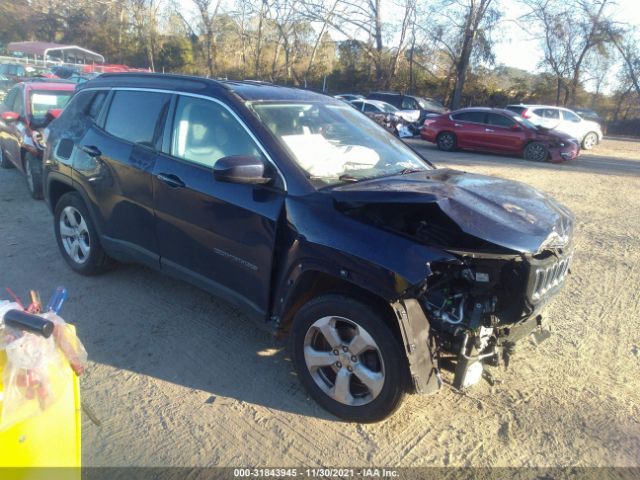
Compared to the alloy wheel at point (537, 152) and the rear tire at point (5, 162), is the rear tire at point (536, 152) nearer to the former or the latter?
the alloy wheel at point (537, 152)

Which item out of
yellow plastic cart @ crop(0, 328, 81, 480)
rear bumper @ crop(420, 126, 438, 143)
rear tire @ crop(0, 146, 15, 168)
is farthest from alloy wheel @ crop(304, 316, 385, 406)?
rear bumper @ crop(420, 126, 438, 143)

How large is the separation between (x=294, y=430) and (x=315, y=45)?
140ft

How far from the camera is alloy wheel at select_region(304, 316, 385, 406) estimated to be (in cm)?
278

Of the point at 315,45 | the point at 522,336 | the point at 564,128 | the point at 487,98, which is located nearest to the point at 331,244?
the point at 522,336

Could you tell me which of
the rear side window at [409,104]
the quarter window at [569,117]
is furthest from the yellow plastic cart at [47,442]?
the rear side window at [409,104]

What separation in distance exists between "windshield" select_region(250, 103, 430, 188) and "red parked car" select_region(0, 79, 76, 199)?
17.5 feet

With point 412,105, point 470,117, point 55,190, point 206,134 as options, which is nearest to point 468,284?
point 206,134

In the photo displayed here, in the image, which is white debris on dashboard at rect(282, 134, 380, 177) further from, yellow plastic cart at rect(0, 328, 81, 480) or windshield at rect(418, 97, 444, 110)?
windshield at rect(418, 97, 444, 110)

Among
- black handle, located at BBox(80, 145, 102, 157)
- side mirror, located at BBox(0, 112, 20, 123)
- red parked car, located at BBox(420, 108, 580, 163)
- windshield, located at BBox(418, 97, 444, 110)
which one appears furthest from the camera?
windshield, located at BBox(418, 97, 444, 110)

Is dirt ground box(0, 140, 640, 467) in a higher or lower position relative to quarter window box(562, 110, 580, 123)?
lower

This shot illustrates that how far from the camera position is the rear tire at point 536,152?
47.3 feet

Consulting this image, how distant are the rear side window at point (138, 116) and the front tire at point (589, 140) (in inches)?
761

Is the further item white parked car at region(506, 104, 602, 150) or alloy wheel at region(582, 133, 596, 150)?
alloy wheel at region(582, 133, 596, 150)

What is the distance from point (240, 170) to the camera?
117 inches
